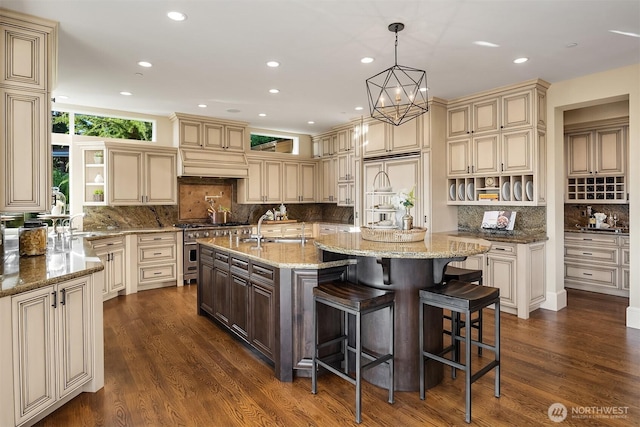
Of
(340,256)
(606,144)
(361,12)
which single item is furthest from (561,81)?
(340,256)

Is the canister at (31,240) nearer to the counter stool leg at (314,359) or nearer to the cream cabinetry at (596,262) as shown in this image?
the counter stool leg at (314,359)

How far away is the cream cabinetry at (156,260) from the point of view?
18.5 ft

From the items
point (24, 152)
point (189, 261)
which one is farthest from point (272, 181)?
point (24, 152)

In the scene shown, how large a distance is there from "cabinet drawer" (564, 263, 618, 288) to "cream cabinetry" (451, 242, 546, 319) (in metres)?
1.41

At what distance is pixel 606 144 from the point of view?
5551mm

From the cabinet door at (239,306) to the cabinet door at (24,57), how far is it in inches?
84.7

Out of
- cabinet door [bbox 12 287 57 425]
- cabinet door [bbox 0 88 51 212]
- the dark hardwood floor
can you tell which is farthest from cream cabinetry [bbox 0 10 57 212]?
the dark hardwood floor

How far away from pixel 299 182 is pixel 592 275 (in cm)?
505

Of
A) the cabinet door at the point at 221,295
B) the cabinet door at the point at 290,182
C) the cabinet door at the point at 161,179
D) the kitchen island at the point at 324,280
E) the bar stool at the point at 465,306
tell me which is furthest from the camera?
the cabinet door at the point at 290,182

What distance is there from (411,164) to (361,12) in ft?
9.74

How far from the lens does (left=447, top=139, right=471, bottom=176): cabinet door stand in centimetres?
524

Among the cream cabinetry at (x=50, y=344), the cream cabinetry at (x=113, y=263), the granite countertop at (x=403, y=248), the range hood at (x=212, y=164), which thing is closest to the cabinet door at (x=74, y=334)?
the cream cabinetry at (x=50, y=344)

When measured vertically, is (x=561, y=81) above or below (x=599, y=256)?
above

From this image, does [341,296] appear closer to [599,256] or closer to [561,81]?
[561,81]
